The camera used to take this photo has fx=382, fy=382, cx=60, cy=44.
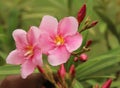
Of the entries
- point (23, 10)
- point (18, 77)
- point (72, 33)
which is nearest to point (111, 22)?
point (23, 10)

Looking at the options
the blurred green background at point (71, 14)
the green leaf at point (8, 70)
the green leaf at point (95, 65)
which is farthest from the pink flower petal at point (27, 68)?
the blurred green background at point (71, 14)

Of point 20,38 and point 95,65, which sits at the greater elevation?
point 20,38

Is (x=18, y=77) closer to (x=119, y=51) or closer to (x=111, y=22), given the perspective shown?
(x=119, y=51)

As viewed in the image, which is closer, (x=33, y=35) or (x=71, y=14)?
(x=33, y=35)

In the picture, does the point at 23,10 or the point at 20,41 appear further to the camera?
the point at 23,10

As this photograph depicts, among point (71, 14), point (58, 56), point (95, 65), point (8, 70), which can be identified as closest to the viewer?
point (58, 56)

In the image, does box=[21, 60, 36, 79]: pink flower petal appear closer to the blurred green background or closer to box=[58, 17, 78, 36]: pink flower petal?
box=[58, 17, 78, 36]: pink flower petal

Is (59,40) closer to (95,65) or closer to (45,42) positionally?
(45,42)

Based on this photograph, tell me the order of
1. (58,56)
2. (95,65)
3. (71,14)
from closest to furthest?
(58,56) < (95,65) < (71,14)

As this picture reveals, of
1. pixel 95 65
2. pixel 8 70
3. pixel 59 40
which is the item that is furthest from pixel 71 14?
pixel 59 40
